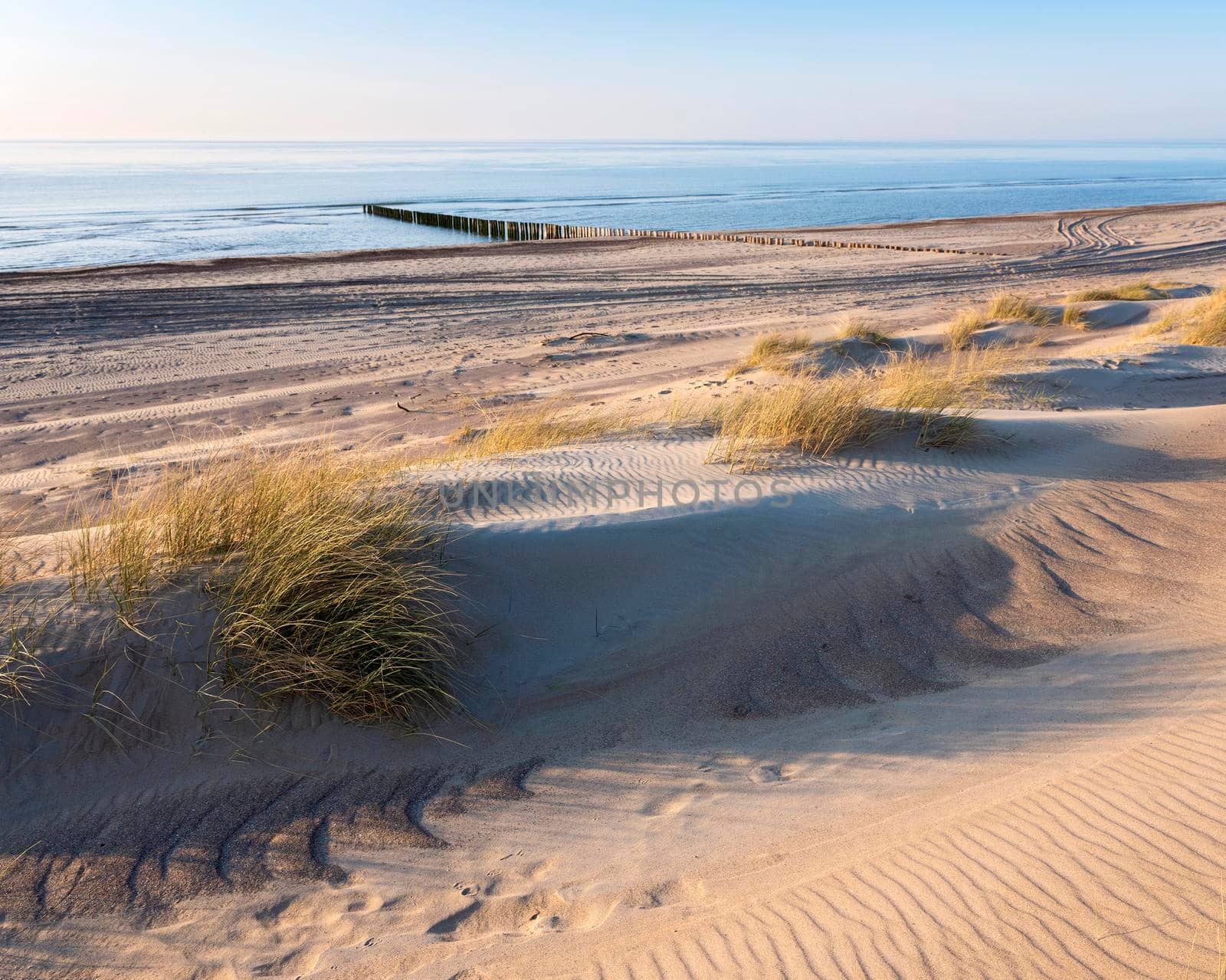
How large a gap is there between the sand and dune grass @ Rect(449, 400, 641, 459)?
0.47m

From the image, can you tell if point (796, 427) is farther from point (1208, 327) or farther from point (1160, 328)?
point (1160, 328)

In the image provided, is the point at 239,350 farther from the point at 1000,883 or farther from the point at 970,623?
the point at 1000,883

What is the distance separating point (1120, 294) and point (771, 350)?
9.75 metres

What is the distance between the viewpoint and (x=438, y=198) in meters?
57.8

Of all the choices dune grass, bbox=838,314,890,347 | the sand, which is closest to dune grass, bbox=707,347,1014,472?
the sand

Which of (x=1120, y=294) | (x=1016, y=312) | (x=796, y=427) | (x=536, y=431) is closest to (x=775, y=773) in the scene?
(x=796, y=427)

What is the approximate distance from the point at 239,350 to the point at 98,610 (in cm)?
1160

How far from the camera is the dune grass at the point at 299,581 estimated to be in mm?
4078

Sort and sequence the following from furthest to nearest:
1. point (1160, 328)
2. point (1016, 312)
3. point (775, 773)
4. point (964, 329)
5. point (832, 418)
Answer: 1. point (1016, 312)
2. point (1160, 328)
3. point (964, 329)
4. point (832, 418)
5. point (775, 773)

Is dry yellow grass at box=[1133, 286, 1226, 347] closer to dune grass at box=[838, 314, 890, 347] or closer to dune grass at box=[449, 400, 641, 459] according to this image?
dune grass at box=[838, 314, 890, 347]

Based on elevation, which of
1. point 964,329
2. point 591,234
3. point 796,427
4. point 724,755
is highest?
point 796,427

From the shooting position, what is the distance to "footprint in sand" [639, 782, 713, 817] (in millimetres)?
3660

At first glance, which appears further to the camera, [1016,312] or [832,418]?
[1016,312]

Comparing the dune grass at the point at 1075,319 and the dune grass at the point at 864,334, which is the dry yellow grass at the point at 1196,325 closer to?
the dune grass at the point at 1075,319
